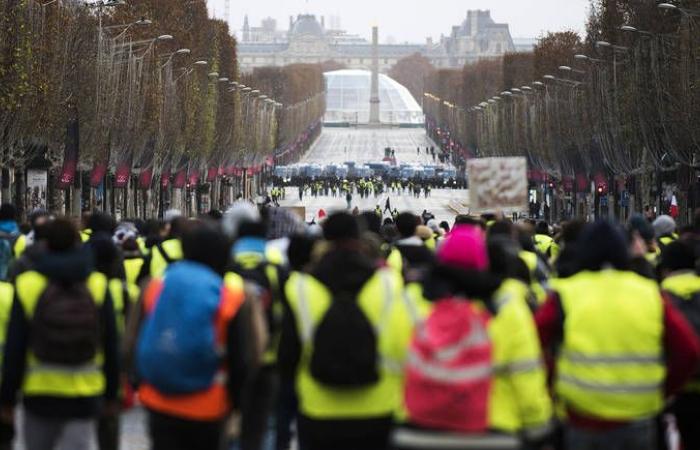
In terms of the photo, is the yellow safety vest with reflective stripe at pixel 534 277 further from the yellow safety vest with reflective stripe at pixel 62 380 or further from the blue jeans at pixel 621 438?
the blue jeans at pixel 621 438

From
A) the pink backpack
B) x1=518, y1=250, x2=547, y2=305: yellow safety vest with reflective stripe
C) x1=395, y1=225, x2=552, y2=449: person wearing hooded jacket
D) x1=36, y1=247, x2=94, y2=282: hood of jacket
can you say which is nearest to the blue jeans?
x1=395, y1=225, x2=552, y2=449: person wearing hooded jacket

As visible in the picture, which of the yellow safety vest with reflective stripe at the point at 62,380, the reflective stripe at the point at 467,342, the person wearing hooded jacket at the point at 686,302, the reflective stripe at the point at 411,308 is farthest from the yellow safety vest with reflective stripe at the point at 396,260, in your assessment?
the reflective stripe at the point at 467,342

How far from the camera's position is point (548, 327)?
10.5 m

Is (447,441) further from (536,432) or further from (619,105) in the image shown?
(619,105)

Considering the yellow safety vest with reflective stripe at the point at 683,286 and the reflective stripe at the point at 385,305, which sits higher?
the reflective stripe at the point at 385,305

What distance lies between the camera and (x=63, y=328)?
1106 cm

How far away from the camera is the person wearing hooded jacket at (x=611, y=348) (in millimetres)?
10203

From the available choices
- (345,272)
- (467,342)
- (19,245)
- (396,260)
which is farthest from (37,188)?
(467,342)

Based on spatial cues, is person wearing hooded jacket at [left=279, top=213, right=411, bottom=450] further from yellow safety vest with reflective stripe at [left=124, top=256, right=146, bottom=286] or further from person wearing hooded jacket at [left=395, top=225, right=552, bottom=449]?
yellow safety vest with reflective stripe at [left=124, top=256, right=146, bottom=286]

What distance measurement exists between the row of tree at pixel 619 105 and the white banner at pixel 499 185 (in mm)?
35456

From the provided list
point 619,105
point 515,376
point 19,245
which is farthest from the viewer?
point 619,105

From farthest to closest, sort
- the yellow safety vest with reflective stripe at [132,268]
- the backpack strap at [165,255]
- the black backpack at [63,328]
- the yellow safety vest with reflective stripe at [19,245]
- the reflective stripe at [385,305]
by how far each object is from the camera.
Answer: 1. the yellow safety vest with reflective stripe at [19,245]
2. the yellow safety vest with reflective stripe at [132,268]
3. the backpack strap at [165,255]
4. the black backpack at [63,328]
5. the reflective stripe at [385,305]

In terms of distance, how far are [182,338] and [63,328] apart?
1296 millimetres

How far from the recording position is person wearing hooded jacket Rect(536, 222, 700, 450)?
10.2 metres
